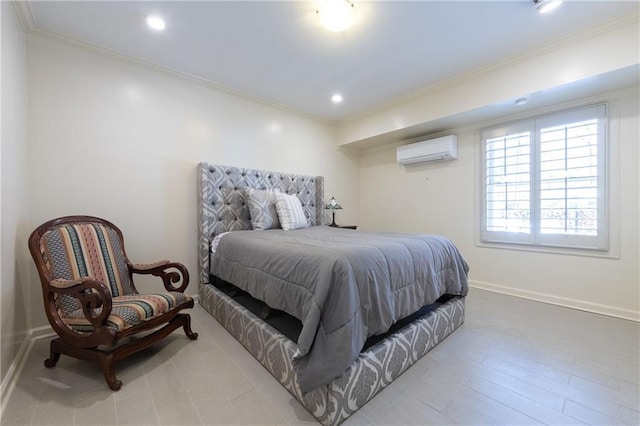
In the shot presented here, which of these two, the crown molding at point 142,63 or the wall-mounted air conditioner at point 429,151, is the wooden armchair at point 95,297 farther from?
the wall-mounted air conditioner at point 429,151

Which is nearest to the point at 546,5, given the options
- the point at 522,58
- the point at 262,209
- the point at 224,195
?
the point at 522,58

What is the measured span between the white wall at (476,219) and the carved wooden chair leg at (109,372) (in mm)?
3869

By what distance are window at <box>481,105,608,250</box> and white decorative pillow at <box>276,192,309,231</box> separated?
2.46 metres

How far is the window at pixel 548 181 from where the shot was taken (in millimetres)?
2639

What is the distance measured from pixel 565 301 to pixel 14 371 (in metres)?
4.77

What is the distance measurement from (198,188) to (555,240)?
4081mm

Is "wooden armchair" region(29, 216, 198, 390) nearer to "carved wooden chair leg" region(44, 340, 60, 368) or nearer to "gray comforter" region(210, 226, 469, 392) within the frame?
"carved wooden chair leg" region(44, 340, 60, 368)

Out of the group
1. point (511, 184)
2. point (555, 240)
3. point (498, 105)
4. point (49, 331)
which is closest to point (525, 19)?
point (498, 105)

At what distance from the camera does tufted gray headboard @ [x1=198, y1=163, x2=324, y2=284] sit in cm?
288

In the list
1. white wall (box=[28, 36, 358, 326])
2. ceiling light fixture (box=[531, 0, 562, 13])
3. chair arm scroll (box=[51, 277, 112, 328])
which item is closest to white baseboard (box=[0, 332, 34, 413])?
white wall (box=[28, 36, 358, 326])

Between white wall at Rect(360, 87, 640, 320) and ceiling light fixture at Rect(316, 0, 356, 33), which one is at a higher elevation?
ceiling light fixture at Rect(316, 0, 356, 33)

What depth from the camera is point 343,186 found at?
474cm

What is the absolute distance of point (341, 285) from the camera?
1.32 metres

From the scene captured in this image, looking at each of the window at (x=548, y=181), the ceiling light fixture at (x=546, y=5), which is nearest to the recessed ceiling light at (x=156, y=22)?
the ceiling light fixture at (x=546, y=5)
